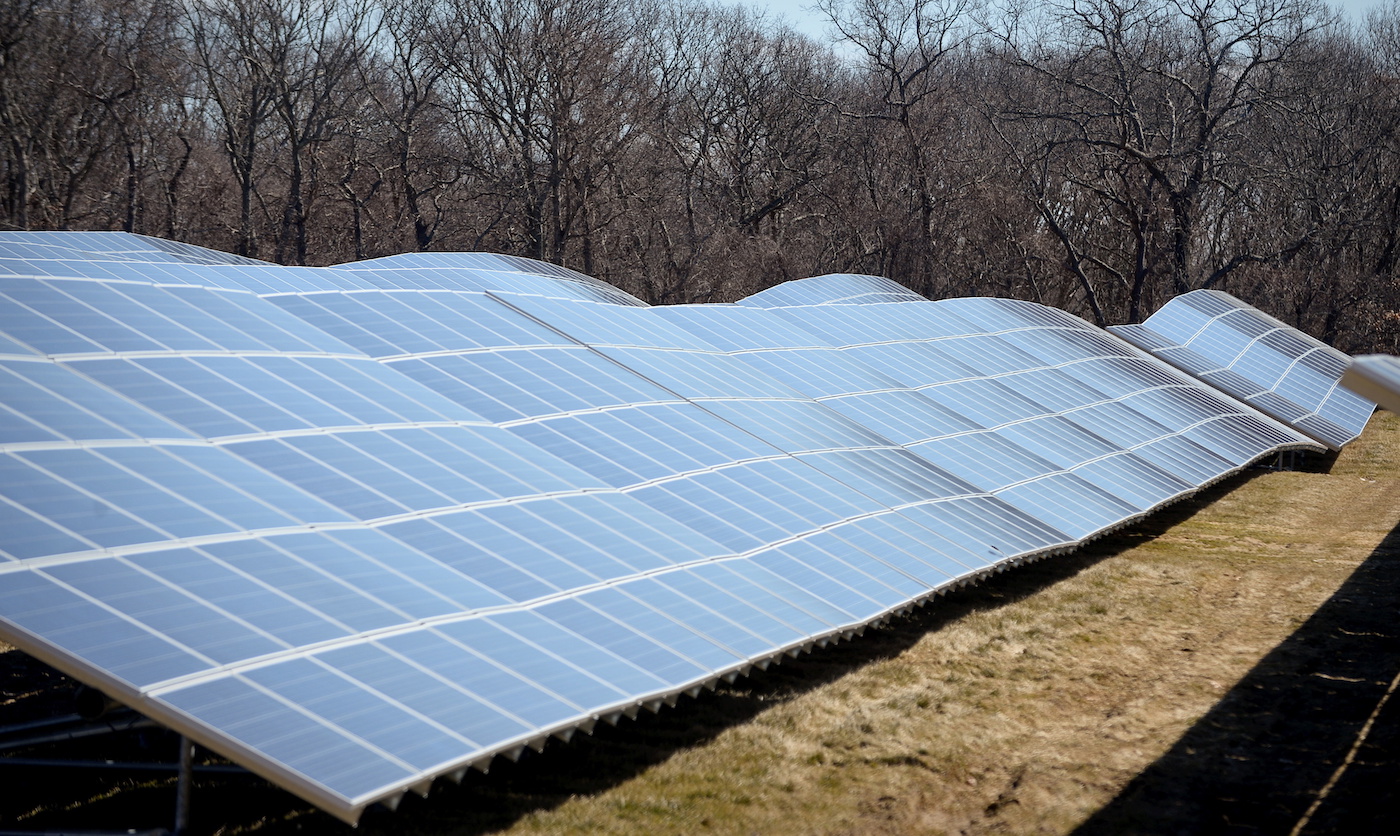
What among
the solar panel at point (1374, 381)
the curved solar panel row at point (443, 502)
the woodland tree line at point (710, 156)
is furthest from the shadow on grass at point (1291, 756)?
the woodland tree line at point (710, 156)

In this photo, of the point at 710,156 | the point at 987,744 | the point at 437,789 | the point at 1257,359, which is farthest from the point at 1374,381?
the point at 710,156

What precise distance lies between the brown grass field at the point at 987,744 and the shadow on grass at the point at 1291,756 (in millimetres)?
28

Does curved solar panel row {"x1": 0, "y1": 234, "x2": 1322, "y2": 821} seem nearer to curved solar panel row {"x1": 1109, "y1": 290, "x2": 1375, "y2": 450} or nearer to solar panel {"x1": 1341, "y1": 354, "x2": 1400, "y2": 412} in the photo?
solar panel {"x1": 1341, "y1": 354, "x2": 1400, "y2": 412}

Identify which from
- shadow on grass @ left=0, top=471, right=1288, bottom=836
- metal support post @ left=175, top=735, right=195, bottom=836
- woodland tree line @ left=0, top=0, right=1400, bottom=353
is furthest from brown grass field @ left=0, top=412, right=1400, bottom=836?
woodland tree line @ left=0, top=0, right=1400, bottom=353

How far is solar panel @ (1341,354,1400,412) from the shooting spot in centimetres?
764

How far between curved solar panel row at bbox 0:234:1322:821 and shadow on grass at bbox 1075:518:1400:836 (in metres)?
2.64

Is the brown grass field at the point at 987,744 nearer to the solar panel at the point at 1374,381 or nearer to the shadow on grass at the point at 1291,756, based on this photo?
the shadow on grass at the point at 1291,756

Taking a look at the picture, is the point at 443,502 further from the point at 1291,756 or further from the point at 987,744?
the point at 1291,756

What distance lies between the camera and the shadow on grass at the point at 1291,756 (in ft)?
30.1

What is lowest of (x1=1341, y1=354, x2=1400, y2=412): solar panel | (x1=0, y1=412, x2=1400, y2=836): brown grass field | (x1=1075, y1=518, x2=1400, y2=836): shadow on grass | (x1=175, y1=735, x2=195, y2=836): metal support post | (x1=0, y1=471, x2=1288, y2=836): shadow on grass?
(x1=0, y1=471, x2=1288, y2=836): shadow on grass

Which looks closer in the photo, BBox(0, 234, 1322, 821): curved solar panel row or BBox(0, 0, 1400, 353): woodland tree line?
BBox(0, 234, 1322, 821): curved solar panel row

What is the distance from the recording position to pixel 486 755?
6.98 m

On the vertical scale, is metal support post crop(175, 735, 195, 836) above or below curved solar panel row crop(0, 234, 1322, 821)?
below

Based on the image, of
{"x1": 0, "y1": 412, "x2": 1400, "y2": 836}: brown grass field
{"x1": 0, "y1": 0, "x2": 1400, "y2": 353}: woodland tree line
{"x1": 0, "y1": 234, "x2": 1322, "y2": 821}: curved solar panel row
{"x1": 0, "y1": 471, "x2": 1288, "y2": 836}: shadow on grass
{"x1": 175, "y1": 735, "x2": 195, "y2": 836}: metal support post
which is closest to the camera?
{"x1": 0, "y1": 234, "x2": 1322, "y2": 821}: curved solar panel row
